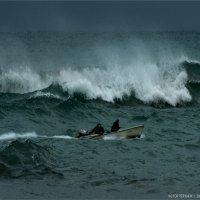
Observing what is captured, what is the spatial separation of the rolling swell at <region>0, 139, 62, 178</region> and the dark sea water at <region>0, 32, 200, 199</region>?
1.4 inches

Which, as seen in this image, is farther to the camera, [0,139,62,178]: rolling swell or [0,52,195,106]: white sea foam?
[0,52,195,106]: white sea foam

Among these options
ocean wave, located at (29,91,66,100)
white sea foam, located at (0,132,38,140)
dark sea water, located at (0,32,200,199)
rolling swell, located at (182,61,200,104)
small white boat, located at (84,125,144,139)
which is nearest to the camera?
dark sea water, located at (0,32,200,199)

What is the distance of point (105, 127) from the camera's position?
3159 cm

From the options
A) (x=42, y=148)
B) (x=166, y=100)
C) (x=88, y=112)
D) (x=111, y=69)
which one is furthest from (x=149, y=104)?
(x=42, y=148)

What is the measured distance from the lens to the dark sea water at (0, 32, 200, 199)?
65.9ft

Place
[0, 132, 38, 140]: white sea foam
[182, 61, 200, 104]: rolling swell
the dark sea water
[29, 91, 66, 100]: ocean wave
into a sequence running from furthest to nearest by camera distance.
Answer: [182, 61, 200, 104]: rolling swell → [29, 91, 66, 100]: ocean wave → [0, 132, 38, 140]: white sea foam → the dark sea water

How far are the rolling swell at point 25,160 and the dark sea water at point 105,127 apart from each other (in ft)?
0.11

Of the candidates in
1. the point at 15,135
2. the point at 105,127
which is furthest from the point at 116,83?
the point at 15,135

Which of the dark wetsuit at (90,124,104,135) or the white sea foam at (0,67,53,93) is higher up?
the white sea foam at (0,67,53,93)

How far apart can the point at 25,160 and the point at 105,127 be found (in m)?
9.20

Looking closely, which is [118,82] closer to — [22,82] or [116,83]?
[116,83]

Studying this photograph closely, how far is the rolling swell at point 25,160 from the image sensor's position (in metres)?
21.3

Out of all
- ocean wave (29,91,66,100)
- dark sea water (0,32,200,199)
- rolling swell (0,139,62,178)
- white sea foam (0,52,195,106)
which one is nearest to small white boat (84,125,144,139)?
dark sea water (0,32,200,199)

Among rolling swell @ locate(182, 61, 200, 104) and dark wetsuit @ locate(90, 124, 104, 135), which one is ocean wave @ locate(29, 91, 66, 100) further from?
dark wetsuit @ locate(90, 124, 104, 135)
